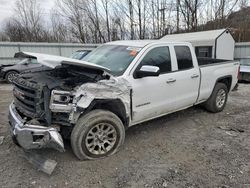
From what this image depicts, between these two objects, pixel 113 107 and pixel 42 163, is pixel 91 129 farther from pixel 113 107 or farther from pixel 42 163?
pixel 42 163

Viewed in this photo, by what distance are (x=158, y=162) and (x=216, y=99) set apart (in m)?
3.15

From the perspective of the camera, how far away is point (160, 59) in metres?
4.62

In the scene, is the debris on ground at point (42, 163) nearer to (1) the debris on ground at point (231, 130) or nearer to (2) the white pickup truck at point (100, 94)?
(2) the white pickup truck at point (100, 94)

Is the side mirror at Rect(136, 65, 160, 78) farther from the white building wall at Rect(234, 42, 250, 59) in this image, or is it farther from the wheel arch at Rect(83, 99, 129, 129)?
the white building wall at Rect(234, 42, 250, 59)

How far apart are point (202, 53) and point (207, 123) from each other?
11.1 meters

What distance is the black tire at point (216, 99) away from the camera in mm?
6058

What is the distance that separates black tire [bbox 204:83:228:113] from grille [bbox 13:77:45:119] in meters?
4.28

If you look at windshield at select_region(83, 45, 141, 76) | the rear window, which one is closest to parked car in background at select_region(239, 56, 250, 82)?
the rear window

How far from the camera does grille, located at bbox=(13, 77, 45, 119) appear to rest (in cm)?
334

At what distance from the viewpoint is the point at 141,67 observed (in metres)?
4.12

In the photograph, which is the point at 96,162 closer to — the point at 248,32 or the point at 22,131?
the point at 22,131

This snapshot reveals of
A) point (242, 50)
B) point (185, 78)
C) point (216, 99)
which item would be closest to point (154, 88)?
point (185, 78)

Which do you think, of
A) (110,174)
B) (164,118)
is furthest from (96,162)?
(164,118)

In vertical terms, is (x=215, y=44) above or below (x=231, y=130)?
above
